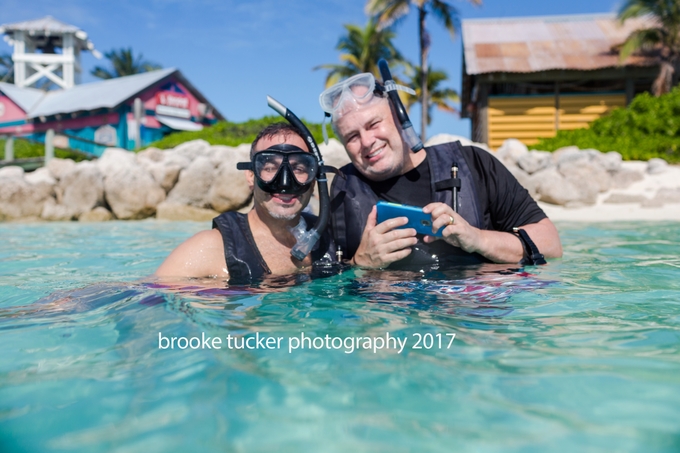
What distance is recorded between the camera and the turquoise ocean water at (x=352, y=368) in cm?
125

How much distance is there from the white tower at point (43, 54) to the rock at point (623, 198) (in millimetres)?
29887

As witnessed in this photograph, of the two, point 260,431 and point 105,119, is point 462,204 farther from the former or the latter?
point 105,119

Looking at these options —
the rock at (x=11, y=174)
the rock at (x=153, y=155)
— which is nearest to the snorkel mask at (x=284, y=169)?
the rock at (x=11, y=174)

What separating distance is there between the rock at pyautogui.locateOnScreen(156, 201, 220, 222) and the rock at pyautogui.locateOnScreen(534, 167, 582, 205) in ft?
19.6

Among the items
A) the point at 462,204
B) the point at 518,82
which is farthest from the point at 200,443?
the point at 518,82

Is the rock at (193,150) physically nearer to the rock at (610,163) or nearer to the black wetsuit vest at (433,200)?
the rock at (610,163)

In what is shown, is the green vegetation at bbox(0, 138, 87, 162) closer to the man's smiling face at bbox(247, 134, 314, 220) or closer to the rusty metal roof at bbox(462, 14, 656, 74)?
the rusty metal roof at bbox(462, 14, 656, 74)

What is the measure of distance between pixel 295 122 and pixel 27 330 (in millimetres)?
1806

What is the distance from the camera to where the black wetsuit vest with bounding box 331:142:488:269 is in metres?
3.28

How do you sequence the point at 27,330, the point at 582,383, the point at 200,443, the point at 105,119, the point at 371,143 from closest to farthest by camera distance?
the point at 200,443 → the point at 582,383 → the point at 27,330 → the point at 371,143 → the point at 105,119

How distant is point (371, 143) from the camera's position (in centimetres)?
310

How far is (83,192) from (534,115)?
513 inches

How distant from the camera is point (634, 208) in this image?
28.3 feet

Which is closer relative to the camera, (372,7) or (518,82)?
(518,82)
